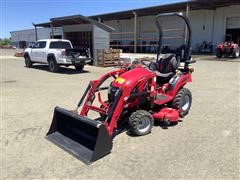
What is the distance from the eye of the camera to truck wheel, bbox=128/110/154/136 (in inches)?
177

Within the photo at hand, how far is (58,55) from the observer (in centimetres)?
1340

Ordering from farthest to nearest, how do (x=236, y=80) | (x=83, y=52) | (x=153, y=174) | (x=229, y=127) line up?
(x=83, y=52) < (x=236, y=80) < (x=229, y=127) < (x=153, y=174)

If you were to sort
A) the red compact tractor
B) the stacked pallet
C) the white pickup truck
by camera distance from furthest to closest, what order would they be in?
the stacked pallet, the white pickup truck, the red compact tractor

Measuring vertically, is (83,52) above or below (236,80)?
above

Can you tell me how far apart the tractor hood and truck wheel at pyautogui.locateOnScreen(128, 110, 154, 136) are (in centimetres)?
57

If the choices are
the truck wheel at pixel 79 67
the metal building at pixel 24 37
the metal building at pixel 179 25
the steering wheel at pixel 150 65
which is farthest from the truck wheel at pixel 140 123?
the metal building at pixel 24 37

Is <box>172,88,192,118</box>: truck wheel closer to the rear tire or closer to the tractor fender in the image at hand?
the tractor fender

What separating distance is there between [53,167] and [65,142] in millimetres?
682

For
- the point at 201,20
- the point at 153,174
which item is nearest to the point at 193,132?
the point at 153,174

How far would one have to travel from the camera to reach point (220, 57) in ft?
68.9

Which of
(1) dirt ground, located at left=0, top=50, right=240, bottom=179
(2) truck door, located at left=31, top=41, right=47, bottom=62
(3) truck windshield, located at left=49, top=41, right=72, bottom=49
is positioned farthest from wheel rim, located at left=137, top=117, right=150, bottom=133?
(2) truck door, located at left=31, top=41, right=47, bottom=62

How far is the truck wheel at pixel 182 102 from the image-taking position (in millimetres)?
5438

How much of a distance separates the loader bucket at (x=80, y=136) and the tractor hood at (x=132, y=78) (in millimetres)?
862

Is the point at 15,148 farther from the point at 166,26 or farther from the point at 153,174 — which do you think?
the point at 166,26
